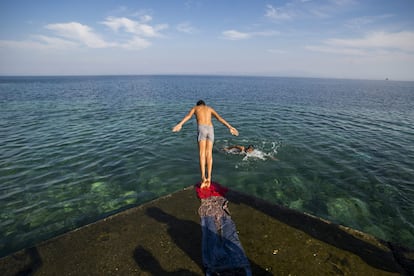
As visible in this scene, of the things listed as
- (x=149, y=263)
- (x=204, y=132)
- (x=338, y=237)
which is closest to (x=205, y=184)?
(x=204, y=132)

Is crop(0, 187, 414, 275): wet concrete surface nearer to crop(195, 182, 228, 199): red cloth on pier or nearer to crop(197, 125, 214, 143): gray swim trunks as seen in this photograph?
crop(195, 182, 228, 199): red cloth on pier

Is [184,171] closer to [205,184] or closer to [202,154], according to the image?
[205,184]

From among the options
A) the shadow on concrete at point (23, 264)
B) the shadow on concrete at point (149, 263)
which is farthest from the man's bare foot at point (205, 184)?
the shadow on concrete at point (23, 264)

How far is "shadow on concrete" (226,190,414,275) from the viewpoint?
4.62m

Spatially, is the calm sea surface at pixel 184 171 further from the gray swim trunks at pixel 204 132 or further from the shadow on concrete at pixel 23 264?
the gray swim trunks at pixel 204 132

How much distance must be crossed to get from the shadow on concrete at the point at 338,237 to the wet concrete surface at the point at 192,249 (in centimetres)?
A: 2

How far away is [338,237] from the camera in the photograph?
17.4 ft

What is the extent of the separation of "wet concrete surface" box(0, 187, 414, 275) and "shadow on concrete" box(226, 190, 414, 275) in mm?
18

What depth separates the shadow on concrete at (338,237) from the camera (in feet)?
15.2

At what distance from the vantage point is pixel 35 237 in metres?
7.43

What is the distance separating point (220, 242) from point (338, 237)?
289 centimetres

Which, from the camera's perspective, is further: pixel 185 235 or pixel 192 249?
pixel 185 235

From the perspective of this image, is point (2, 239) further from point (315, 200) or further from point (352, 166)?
point (352, 166)

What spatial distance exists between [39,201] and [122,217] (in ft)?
18.7
